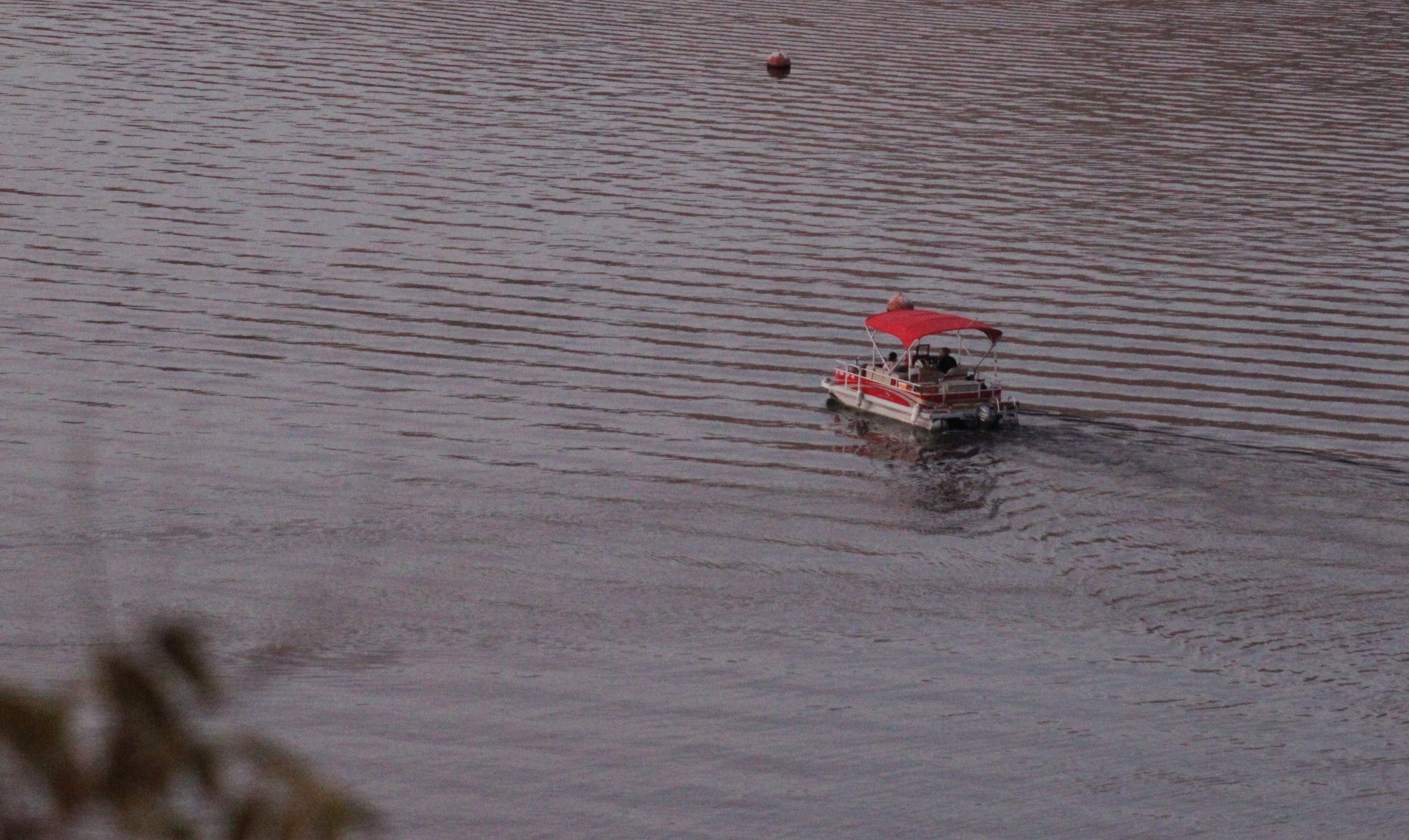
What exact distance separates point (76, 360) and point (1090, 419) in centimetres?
1924

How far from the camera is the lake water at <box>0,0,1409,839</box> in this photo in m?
21.5

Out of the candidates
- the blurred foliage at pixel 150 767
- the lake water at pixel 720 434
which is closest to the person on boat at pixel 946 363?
the lake water at pixel 720 434

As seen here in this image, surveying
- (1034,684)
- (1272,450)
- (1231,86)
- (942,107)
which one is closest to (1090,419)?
(1272,450)

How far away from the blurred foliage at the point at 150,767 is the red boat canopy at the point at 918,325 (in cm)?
3017

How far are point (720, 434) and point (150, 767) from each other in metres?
29.2

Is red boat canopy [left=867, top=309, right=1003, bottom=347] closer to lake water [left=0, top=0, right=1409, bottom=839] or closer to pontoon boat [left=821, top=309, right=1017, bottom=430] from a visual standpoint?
pontoon boat [left=821, top=309, right=1017, bottom=430]

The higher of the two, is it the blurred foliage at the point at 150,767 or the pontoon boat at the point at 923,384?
the blurred foliage at the point at 150,767

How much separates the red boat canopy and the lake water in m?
1.83

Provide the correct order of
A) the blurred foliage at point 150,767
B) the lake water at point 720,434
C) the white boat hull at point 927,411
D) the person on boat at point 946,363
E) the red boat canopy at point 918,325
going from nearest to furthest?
the blurred foliage at point 150,767 < the lake water at point 720,434 < the white boat hull at point 927,411 < the red boat canopy at point 918,325 < the person on boat at point 946,363

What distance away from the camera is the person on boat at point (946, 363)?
1363 inches

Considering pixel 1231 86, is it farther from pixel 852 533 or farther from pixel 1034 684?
pixel 1034 684

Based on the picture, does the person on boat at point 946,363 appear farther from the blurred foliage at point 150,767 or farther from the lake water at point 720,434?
the blurred foliage at point 150,767

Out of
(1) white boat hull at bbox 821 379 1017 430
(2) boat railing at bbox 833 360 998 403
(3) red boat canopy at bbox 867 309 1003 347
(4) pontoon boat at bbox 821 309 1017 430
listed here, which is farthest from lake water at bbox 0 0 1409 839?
(3) red boat canopy at bbox 867 309 1003 347

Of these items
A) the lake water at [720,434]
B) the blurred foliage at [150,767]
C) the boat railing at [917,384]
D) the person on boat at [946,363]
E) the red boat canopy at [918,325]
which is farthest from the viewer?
the person on boat at [946,363]
